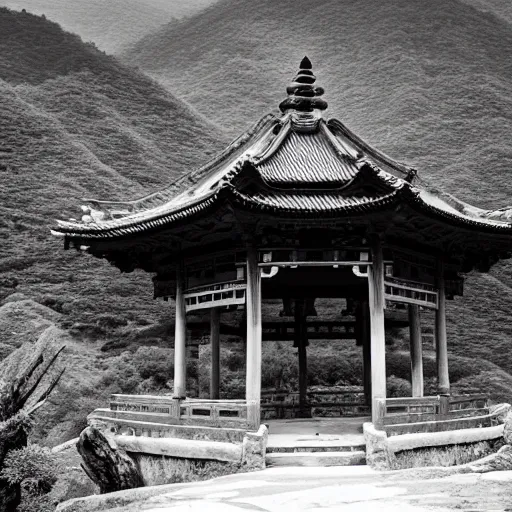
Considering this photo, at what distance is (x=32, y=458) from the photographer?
59.3 feet

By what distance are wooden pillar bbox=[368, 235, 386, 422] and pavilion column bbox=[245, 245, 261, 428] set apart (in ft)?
8.53

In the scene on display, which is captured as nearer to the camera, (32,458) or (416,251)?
(32,458)

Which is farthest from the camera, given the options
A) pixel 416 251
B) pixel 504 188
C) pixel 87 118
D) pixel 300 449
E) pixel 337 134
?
pixel 87 118

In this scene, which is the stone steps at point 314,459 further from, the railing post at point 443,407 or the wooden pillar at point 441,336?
the wooden pillar at point 441,336

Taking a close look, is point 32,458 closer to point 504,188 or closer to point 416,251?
point 416,251

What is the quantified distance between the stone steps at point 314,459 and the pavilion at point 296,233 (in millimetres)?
1249

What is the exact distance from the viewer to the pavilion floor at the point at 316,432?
18.2 meters

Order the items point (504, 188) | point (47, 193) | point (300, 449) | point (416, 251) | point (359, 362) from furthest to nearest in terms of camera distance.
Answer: point (504, 188)
point (47, 193)
point (359, 362)
point (416, 251)
point (300, 449)

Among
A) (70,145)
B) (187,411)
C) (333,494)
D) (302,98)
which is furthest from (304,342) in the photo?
(70,145)

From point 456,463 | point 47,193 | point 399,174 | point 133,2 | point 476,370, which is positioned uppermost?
point 133,2

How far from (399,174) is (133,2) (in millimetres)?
148871

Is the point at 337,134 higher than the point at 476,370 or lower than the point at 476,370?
higher

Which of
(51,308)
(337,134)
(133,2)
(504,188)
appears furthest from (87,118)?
(133,2)

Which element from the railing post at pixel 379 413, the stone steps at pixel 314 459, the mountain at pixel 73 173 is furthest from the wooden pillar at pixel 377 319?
the mountain at pixel 73 173
